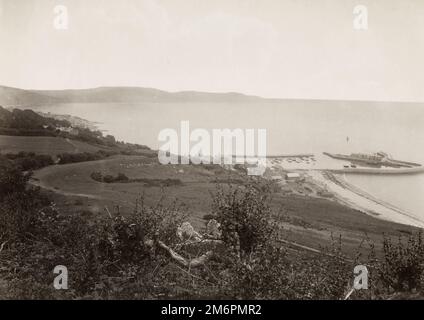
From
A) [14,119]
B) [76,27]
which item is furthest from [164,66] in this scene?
[14,119]

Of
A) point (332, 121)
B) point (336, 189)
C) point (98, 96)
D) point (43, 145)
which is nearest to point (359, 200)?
point (336, 189)

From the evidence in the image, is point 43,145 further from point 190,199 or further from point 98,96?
point 190,199

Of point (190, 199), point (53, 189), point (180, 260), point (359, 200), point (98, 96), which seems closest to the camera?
point (180, 260)

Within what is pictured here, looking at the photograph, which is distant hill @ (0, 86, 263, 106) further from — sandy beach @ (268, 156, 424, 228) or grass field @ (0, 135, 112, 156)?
sandy beach @ (268, 156, 424, 228)

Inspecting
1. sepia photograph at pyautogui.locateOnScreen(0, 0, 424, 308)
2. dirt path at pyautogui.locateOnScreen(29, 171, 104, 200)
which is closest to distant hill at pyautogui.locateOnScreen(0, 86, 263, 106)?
sepia photograph at pyautogui.locateOnScreen(0, 0, 424, 308)

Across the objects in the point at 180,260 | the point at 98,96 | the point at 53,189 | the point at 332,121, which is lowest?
the point at 180,260

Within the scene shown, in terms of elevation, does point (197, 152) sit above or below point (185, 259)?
above
